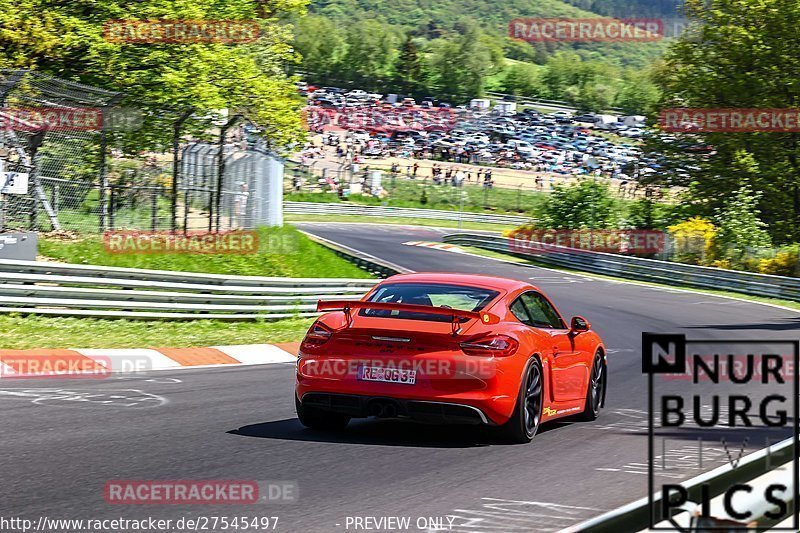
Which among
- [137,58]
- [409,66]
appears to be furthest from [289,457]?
[409,66]

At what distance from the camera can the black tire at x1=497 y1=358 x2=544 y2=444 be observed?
8.51 meters

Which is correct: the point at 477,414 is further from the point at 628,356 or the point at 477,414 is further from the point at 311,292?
the point at 311,292

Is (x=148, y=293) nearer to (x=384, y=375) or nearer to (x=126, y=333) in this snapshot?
(x=126, y=333)

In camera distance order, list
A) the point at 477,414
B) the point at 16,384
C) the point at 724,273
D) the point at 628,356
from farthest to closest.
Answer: the point at 724,273
the point at 628,356
the point at 16,384
the point at 477,414

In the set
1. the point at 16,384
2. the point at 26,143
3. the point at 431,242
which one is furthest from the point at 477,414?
the point at 431,242

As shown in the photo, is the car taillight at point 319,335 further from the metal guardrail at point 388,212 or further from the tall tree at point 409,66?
the tall tree at point 409,66

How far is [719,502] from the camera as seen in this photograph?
16.6 feet

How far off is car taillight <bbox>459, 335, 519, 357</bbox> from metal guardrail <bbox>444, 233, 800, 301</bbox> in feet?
94.6

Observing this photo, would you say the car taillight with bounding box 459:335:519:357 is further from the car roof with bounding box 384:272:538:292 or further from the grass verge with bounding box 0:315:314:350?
the grass verge with bounding box 0:315:314:350

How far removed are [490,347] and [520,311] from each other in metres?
1.09

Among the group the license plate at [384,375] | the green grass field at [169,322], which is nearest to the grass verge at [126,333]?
the green grass field at [169,322]

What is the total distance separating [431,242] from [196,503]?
46.4 meters

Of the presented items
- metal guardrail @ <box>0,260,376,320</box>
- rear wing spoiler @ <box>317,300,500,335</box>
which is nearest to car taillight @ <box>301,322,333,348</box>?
rear wing spoiler @ <box>317,300,500,335</box>

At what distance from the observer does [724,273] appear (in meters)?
37.8
